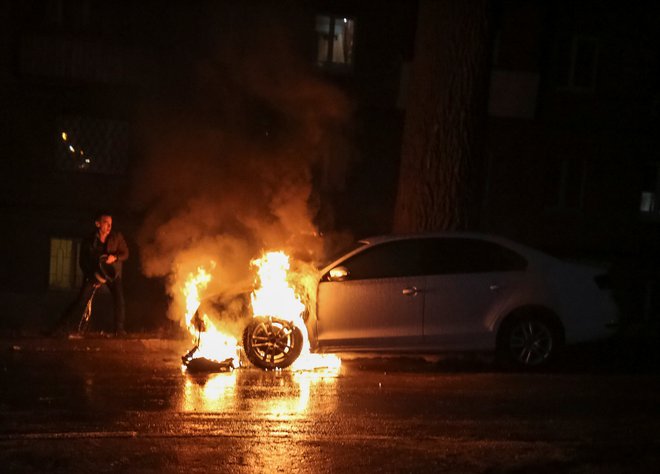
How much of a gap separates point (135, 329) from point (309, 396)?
567cm

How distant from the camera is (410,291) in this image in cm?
1092

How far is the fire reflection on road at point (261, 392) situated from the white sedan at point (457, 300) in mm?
661

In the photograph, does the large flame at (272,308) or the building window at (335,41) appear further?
the building window at (335,41)

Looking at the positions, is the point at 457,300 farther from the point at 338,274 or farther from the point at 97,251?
the point at 97,251

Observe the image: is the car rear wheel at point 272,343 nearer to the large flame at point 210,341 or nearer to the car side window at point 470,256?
the large flame at point 210,341

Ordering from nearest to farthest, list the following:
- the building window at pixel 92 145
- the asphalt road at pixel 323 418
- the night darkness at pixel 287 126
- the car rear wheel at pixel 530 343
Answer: the asphalt road at pixel 323 418, the car rear wheel at pixel 530 343, the night darkness at pixel 287 126, the building window at pixel 92 145

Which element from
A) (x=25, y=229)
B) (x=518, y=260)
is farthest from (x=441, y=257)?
(x=25, y=229)

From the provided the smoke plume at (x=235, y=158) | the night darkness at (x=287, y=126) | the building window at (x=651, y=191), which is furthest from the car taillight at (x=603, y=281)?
the building window at (x=651, y=191)

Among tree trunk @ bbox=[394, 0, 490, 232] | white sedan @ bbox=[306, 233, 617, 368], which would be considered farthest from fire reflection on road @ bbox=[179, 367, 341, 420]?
tree trunk @ bbox=[394, 0, 490, 232]

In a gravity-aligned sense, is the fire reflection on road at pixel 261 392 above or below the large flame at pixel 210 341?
below

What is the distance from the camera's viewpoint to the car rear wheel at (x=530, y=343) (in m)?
11.1

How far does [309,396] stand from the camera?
9.37 meters

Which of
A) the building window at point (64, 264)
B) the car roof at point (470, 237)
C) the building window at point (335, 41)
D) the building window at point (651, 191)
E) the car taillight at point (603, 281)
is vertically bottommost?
the building window at point (64, 264)

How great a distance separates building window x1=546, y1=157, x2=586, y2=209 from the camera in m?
21.0
